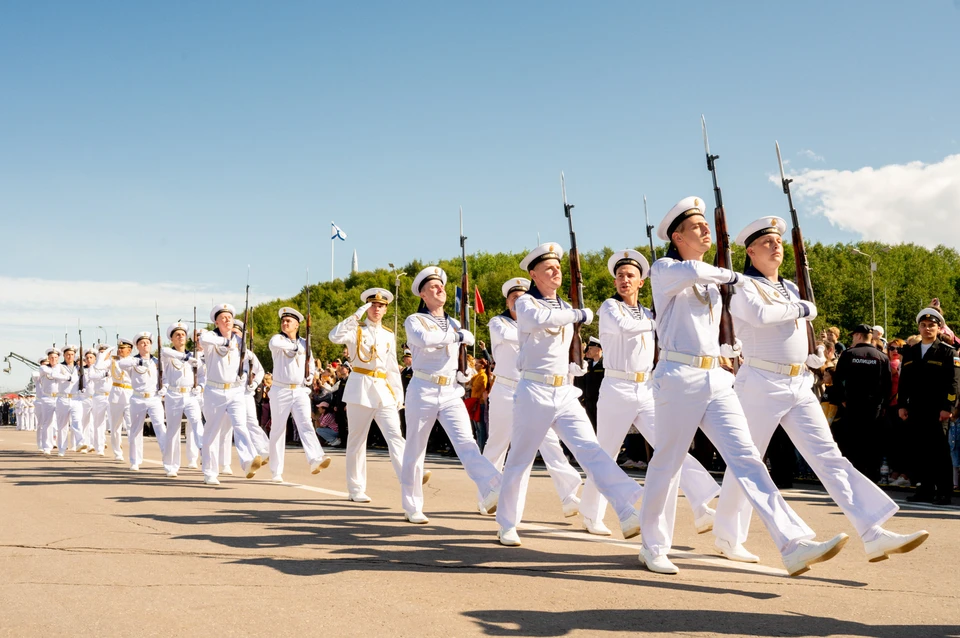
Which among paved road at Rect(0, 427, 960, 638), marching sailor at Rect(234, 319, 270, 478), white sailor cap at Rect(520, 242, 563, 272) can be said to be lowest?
paved road at Rect(0, 427, 960, 638)

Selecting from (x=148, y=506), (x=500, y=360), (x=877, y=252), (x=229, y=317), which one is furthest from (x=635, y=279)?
(x=877, y=252)

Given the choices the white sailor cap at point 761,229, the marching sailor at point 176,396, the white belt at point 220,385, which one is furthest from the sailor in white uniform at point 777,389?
the marching sailor at point 176,396

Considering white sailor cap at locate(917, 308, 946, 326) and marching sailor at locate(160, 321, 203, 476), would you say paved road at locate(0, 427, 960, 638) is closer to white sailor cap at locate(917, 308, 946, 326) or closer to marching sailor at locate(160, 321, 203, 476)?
white sailor cap at locate(917, 308, 946, 326)

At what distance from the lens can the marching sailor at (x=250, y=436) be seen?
13.4m

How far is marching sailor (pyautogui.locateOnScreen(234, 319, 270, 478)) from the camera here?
13438 millimetres

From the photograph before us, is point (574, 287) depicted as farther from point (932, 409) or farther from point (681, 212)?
→ point (932, 409)

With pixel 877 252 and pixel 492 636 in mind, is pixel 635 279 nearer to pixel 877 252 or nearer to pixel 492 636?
pixel 492 636

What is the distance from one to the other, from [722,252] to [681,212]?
0.87m

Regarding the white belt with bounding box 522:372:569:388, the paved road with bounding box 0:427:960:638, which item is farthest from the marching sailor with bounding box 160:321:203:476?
the white belt with bounding box 522:372:569:388

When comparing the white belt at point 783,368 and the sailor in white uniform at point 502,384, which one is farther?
the sailor in white uniform at point 502,384

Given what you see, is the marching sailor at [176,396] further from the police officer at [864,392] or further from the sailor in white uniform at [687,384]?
the sailor in white uniform at [687,384]

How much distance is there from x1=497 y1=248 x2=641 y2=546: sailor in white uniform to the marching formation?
11 millimetres

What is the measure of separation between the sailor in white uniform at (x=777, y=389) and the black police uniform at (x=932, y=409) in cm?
460

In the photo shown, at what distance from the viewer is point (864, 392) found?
39.6 ft
